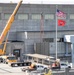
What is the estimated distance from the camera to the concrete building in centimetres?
6575

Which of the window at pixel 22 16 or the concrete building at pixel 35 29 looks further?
the window at pixel 22 16

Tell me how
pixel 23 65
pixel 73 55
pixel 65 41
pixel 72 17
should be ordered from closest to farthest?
pixel 23 65
pixel 73 55
pixel 65 41
pixel 72 17

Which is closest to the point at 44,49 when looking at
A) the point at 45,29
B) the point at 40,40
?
the point at 40,40

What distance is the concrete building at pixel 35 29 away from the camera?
216 ft

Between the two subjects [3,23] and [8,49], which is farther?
[3,23]

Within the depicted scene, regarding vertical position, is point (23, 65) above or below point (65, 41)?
below

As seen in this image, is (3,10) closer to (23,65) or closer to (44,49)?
(44,49)

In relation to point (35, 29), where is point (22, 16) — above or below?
above

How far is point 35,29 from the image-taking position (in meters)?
75.4

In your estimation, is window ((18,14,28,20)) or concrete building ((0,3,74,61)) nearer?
concrete building ((0,3,74,61))

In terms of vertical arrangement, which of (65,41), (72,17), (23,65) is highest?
(72,17)

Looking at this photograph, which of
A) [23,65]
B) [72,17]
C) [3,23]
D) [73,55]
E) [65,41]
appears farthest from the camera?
[72,17]

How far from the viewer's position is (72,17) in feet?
258

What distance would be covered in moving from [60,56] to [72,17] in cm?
1678
